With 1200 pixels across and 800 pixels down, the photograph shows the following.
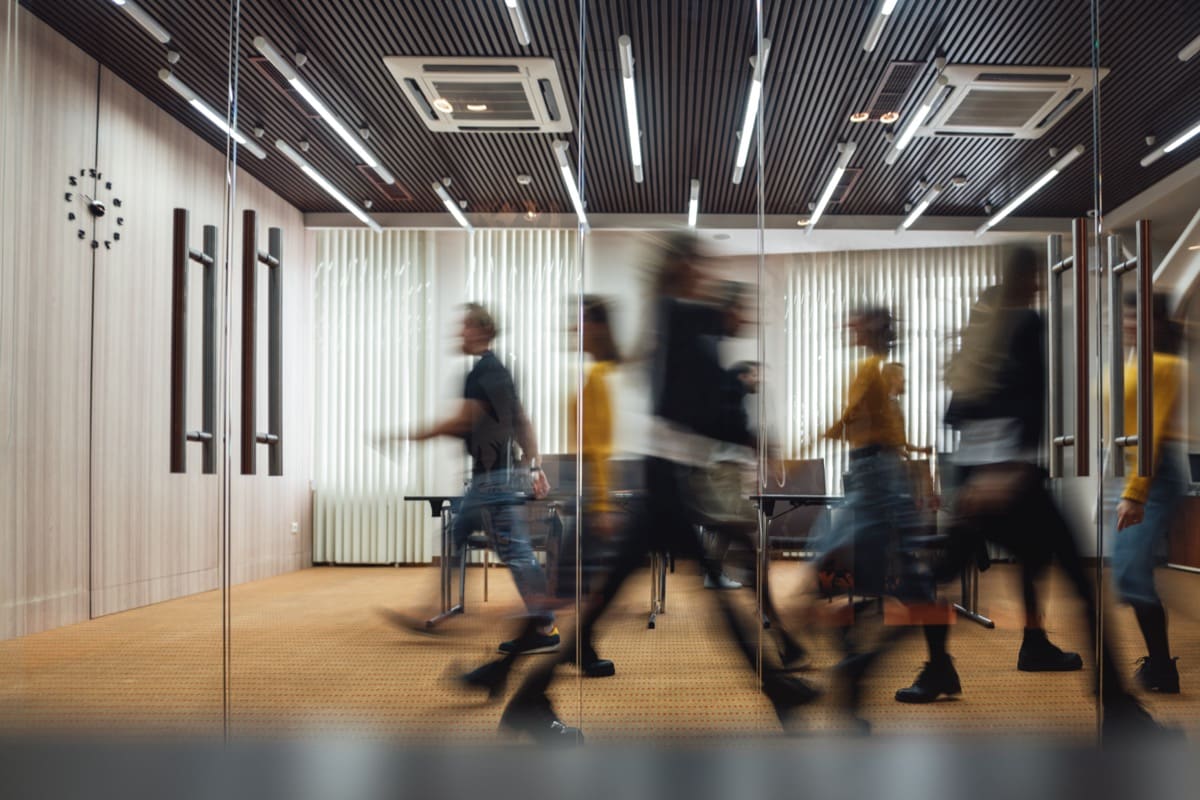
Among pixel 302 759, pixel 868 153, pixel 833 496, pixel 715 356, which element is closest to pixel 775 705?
pixel 833 496

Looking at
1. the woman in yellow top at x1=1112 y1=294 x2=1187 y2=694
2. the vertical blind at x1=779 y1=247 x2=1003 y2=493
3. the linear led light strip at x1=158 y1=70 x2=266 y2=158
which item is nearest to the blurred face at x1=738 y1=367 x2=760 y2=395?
the vertical blind at x1=779 y1=247 x2=1003 y2=493

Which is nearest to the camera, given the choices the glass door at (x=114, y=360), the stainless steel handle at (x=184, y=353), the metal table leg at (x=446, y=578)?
the stainless steel handle at (x=184, y=353)

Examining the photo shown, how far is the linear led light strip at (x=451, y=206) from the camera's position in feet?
9.69

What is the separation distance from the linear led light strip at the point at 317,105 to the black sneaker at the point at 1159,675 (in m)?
3.07

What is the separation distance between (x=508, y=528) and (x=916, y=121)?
6.56 feet

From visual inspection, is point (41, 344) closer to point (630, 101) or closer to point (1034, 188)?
point (630, 101)

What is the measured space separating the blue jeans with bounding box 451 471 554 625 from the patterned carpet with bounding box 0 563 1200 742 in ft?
0.22

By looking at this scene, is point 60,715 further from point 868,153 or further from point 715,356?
point 868,153

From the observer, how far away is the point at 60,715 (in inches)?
115

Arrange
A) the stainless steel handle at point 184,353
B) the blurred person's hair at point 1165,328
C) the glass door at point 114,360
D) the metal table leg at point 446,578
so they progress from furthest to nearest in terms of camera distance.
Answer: the blurred person's hair at point 1165,328 → the glass door at point 114,360 → the metal table leg at point 446,578 → the stainless steel handle at point 184,353

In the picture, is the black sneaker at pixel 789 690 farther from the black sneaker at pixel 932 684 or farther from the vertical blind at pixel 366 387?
the vertical blind at pixel 366 387

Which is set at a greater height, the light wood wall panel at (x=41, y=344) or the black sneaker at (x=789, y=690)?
the light wood wall panel at (x=41, y=344)

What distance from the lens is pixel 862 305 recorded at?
9.43 ft

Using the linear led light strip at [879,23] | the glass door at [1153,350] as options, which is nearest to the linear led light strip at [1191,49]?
the glass door at [1153,350]
